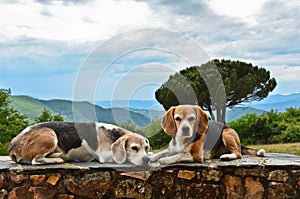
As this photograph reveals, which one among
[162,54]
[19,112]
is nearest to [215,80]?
[162,54]

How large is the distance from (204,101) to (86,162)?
10.3ft

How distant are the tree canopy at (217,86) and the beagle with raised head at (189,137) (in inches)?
34.6

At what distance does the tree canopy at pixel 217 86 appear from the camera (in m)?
5.59

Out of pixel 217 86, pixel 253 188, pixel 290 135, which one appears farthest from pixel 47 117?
pixel 290 135

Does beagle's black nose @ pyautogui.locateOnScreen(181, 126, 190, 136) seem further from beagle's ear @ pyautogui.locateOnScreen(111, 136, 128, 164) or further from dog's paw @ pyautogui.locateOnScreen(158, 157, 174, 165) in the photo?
beagle's ear @ pyautogui.locateOnScreen(111, 136, 128, 164)

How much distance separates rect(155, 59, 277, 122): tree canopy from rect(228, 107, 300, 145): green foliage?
450 mm

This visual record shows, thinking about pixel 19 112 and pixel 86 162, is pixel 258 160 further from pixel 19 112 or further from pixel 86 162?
pixel 19 112

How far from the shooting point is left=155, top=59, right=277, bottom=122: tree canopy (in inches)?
220

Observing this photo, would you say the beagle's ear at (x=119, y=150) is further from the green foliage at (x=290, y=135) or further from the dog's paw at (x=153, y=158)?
the green foliage at (x=290, y=135)

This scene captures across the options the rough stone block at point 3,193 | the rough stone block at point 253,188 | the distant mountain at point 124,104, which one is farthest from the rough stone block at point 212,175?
the rough stone block at point 3,193

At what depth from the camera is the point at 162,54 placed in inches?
183

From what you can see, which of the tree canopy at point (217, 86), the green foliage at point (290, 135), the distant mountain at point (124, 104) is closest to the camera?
the distant mountain at point (124, 104)

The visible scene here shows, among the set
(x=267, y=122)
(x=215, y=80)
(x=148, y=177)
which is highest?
(x=215, y=80)

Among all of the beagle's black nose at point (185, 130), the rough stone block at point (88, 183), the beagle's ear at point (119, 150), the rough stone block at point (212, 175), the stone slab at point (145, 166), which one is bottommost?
the rough stone block at point (88, 183)
